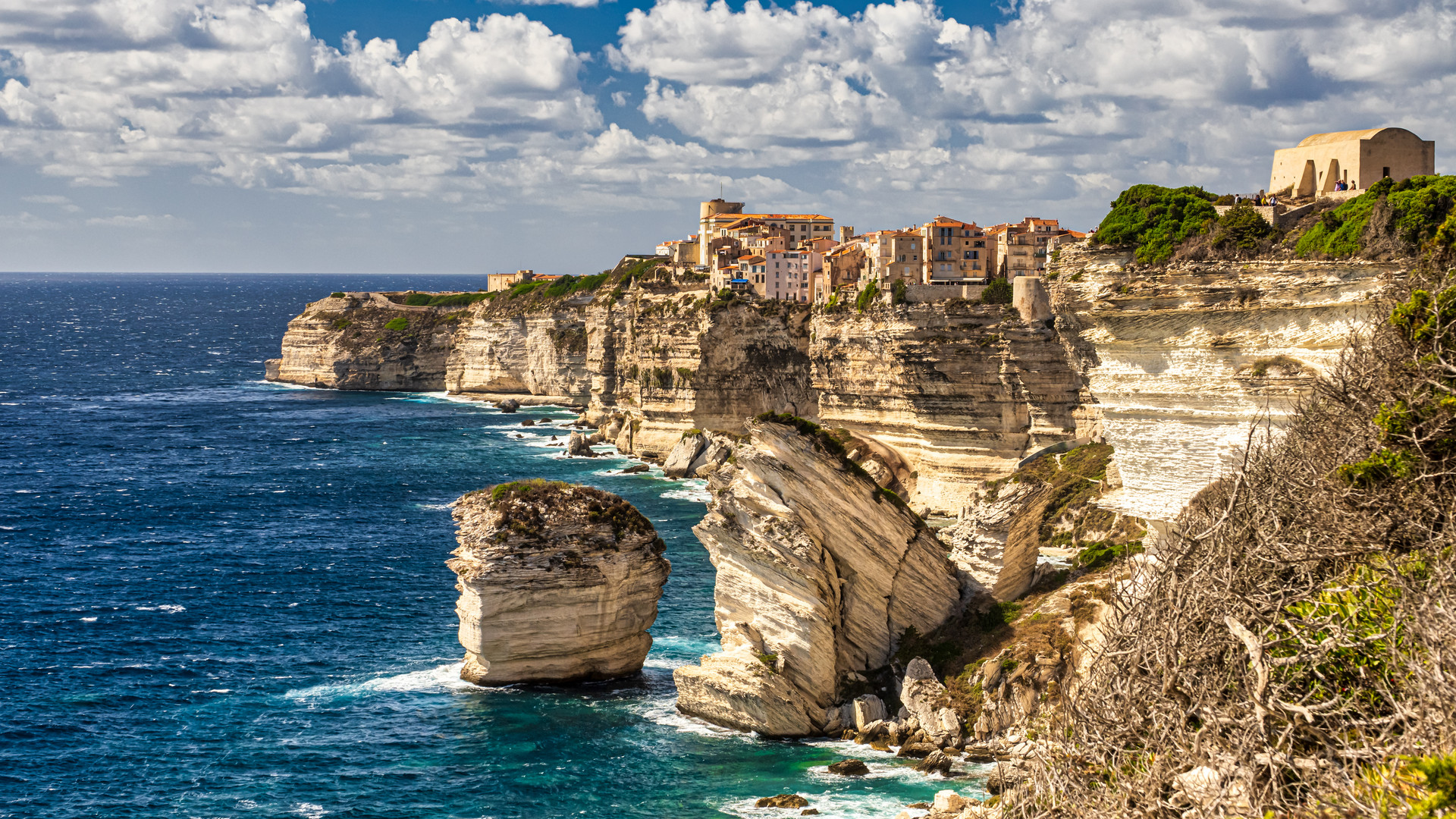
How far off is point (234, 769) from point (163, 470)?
188 ft

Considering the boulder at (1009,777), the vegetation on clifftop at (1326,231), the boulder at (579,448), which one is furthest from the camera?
the boulder at (579,448)

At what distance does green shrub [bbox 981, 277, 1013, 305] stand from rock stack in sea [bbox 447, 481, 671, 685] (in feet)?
125

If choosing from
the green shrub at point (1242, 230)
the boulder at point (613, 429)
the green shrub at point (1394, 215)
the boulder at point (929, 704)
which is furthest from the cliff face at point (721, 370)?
the green shrub at point (1394, 215)

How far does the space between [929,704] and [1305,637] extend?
1780cm

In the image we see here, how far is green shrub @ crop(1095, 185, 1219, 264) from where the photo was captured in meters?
39.3

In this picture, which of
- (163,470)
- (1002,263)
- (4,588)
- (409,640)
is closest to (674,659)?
(409,640)

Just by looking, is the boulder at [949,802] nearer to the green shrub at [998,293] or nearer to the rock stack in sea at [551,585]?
the rock stack in sea at [551,585]

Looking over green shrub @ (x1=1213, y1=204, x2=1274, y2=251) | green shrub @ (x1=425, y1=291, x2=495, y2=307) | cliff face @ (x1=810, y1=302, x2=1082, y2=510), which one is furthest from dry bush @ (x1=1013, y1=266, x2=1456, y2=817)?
green shrub @ (x1=425, y1=291, x2=495, y2=307)

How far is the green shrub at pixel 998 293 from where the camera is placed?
245 feet

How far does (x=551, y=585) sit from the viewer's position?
4044cm

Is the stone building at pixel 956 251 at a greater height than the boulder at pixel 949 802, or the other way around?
the stone building at pixel 956 251

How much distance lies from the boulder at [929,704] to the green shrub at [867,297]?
41.8m

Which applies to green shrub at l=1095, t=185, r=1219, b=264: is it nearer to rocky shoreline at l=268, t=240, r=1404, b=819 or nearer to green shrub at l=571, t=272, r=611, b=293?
rocky shoreline at l=268, t=240, r=1404, b=819

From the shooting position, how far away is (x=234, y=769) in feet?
115
